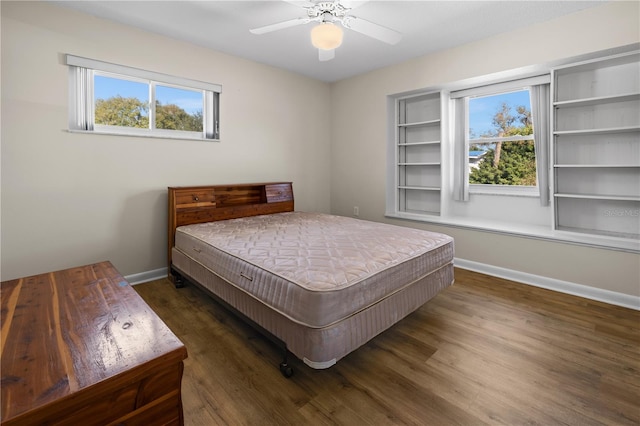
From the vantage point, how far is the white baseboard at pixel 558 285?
2.53 m

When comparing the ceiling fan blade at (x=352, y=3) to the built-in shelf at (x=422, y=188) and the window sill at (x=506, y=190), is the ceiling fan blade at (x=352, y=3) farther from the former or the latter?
the window sill at (x=506, y=190)

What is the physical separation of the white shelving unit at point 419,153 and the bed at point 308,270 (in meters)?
1.51

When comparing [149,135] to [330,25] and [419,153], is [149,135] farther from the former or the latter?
[419,153]

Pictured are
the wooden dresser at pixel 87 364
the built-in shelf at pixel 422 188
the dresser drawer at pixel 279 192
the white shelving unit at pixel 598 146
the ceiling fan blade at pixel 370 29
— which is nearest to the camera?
the wooden dresser at pixel 87 364

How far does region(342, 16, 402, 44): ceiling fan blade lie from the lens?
7.39 feet

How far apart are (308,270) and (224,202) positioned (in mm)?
2113

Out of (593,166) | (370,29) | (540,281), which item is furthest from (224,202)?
(593,166)

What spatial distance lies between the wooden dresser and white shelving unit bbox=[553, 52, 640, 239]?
341cm

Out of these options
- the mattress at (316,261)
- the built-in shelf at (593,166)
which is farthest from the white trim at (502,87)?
the mattress at (316,261)

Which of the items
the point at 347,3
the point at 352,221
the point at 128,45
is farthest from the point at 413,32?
the point at 128,45

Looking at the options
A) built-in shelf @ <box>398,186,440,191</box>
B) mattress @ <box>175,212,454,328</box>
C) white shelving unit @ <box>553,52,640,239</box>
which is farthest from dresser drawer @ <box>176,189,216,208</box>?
white shelving unit @ <box>553,52,640,239</box>

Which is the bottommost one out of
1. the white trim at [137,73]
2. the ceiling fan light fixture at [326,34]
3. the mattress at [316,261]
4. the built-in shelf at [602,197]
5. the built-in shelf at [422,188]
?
the mattress at [316,261]

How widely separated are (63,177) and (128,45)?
1341 millimetres

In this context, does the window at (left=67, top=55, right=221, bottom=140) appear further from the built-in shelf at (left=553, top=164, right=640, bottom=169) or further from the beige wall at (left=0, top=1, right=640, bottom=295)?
the built-in shelf at (left=553, top=164, right=640, bottom=169)
